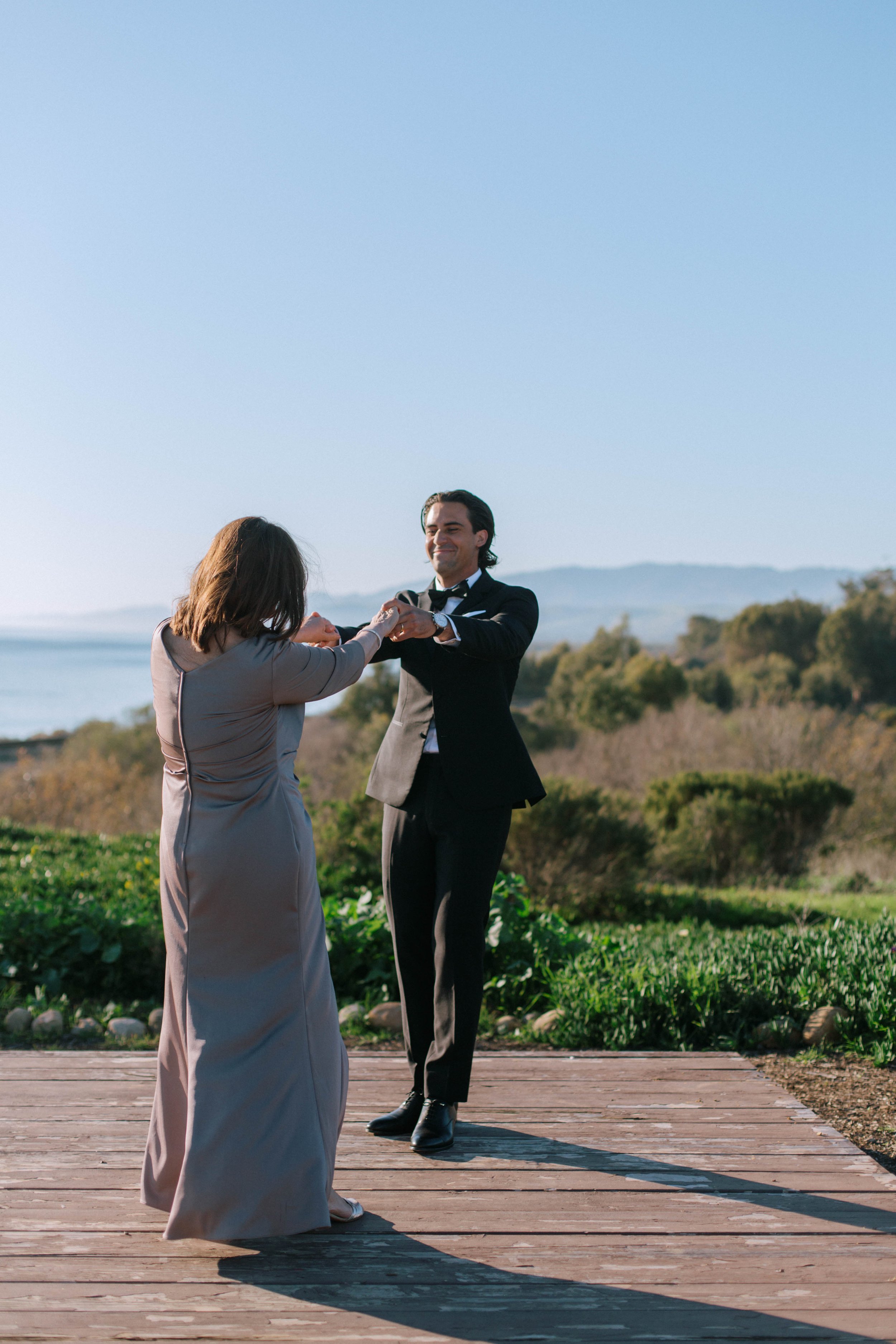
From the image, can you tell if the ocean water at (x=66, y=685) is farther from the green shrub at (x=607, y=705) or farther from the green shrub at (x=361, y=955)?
the green shrub at (x=361, y=955)

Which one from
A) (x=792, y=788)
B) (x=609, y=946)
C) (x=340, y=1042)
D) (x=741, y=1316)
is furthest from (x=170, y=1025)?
(x=792, y=788)

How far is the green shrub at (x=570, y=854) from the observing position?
9102mm

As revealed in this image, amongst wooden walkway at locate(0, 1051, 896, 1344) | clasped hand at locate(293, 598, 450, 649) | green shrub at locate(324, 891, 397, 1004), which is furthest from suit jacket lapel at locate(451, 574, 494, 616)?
green shrub at locate(324, 891, 397, 1004)

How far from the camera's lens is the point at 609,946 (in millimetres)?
5715

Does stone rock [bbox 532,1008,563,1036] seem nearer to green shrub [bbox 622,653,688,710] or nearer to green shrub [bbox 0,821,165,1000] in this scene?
green shrub [bbox 0,821,165,1000]

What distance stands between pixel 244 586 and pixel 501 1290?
1.73 metres

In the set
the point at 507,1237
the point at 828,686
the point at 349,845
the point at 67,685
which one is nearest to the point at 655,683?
the point at 828,686

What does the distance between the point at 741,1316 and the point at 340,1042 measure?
1.13 metres

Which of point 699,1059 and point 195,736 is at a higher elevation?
point 195,736

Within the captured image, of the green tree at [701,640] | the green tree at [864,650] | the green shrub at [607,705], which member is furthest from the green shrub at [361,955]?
the green tree at [701,640]

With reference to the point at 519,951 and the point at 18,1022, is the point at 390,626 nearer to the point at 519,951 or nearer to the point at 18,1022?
the point at 519,951

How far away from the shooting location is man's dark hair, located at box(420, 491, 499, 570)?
11.6ft

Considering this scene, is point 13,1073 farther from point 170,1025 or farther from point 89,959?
point 89,959

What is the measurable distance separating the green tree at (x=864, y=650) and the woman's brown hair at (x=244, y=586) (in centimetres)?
2824
